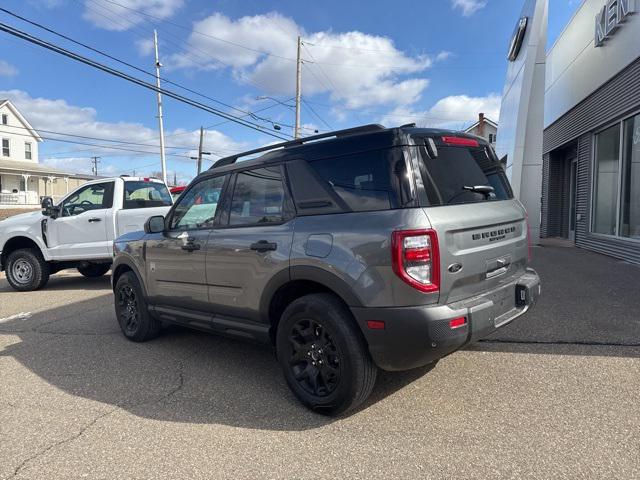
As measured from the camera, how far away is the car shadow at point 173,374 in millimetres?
3510

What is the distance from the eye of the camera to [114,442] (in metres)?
3.13

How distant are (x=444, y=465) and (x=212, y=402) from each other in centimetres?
185

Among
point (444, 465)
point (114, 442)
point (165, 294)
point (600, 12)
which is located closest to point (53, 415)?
point (114, 442)

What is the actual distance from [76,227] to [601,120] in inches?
460

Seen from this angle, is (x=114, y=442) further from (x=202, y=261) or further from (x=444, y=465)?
(x=444, y=465)

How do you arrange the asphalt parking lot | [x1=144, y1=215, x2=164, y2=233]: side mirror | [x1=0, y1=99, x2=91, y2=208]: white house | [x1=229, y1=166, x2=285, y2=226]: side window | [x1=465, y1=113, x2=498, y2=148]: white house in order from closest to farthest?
the asphalt parking lot, [x1=229, y1=166, x2=285, y2=226]: side window, [x1=144, y1=215, x2=164, y2=233]: side mirror, [x1=0, y1=99, x2=91, y2=208]: white house, [x1=465, y1=113, x2=498, y2=148]: white house

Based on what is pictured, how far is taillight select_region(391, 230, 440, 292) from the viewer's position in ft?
9.53

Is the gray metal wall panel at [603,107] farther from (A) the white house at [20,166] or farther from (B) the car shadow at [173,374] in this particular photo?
(A) the white house at [20,166]

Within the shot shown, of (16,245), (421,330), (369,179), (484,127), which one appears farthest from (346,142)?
(484,127)

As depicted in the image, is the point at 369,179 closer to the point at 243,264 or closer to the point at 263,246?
the point at 263,246

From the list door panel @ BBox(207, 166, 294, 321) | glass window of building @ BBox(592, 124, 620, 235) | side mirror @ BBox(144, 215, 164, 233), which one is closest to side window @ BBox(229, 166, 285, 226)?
door panel @ BBox(207, 166, 294, 321)

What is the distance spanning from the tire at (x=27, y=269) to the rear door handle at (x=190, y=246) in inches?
240

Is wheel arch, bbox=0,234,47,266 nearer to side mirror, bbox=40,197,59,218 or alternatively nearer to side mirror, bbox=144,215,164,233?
side mirror, bbox=40,197,59,218

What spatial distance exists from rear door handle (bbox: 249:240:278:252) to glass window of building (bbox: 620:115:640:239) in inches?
350
